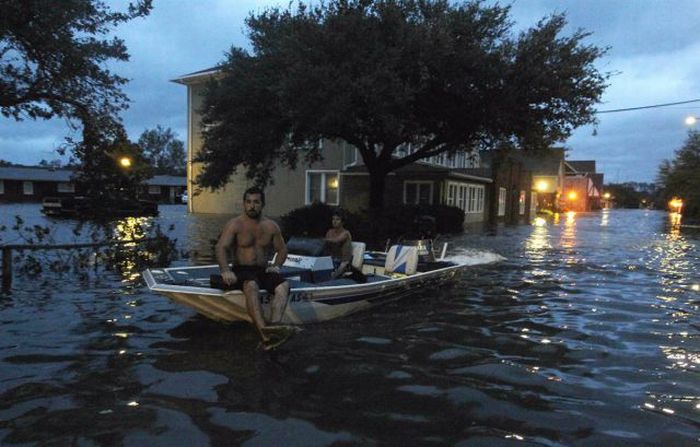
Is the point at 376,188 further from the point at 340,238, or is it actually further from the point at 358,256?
the point at 340,238

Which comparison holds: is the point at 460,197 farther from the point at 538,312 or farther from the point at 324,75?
the point at 538,312

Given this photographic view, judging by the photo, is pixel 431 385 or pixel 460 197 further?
pixel 460 197

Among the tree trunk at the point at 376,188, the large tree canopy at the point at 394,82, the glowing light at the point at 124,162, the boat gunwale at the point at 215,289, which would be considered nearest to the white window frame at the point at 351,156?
the tree trunk at the point at 376,188

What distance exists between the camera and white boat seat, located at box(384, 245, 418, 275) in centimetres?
1117

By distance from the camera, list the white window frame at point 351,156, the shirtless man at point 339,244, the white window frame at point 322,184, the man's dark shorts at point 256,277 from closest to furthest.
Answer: the man's dark shorts at point 256,277, the shirtless man at point 339,244, the white window frame at point 351,156, the white window frame at point 322,184

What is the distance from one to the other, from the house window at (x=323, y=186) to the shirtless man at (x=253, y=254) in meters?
26.4

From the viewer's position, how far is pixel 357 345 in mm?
7750

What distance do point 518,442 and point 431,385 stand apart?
145 centimetres

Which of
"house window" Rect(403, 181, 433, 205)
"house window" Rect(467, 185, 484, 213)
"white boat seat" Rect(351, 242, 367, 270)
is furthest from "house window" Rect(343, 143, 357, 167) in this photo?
"white boat seat" Rect(351, 242, 367, 270)

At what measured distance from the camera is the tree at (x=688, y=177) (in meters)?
57.1

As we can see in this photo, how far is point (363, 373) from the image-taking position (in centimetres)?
656

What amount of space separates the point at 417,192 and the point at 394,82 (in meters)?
15.6

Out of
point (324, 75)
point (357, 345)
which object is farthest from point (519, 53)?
point (357, 345)

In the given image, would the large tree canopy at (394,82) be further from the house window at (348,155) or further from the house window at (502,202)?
the house window at (502,202)
